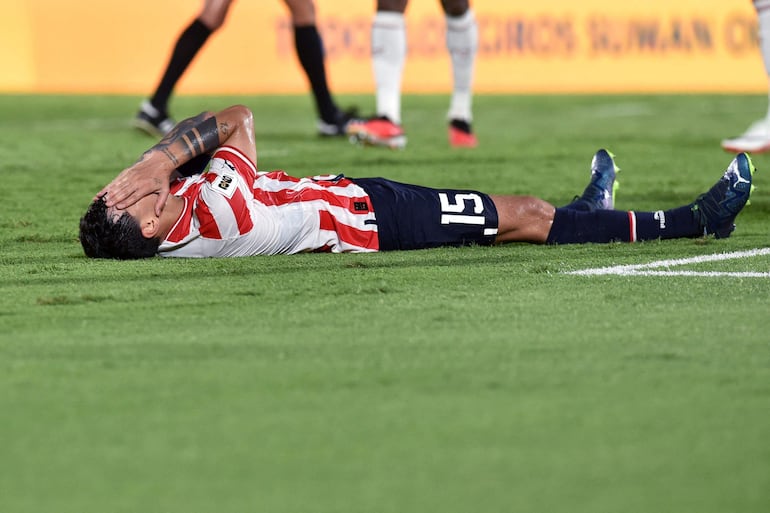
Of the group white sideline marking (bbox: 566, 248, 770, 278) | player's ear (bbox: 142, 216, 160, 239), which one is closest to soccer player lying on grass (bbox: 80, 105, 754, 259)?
player's ear (bbox: 142, 216, 160, 239)

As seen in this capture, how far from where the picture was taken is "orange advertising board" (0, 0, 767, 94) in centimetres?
1416

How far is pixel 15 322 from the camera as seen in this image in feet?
11.6

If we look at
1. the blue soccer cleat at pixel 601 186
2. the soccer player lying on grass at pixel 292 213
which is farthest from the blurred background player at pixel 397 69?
the soccer player lying on grass at pixel 292 213

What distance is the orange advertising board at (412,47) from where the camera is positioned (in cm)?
1416

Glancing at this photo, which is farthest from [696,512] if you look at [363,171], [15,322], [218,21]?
[218,21]

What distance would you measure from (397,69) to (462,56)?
0.45 m

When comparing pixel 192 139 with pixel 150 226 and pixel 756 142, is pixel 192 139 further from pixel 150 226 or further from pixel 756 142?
pixel 756 142

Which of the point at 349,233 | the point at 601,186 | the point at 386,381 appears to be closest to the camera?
the point at 386,381

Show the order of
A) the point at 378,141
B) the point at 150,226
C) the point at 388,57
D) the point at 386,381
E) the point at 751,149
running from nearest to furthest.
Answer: the point at 386,381 < the point at 150,226 < the point at 751,149 < the point at 378,141 < the point at 388,57

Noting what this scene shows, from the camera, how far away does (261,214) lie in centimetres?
451

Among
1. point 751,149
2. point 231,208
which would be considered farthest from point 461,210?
point 751,149

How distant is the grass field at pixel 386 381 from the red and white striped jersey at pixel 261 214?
0.30 ft

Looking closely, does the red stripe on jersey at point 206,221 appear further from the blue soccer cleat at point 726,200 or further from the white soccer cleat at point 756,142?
the white soccer cleat at point 756,142

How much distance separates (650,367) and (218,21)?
241 inches
